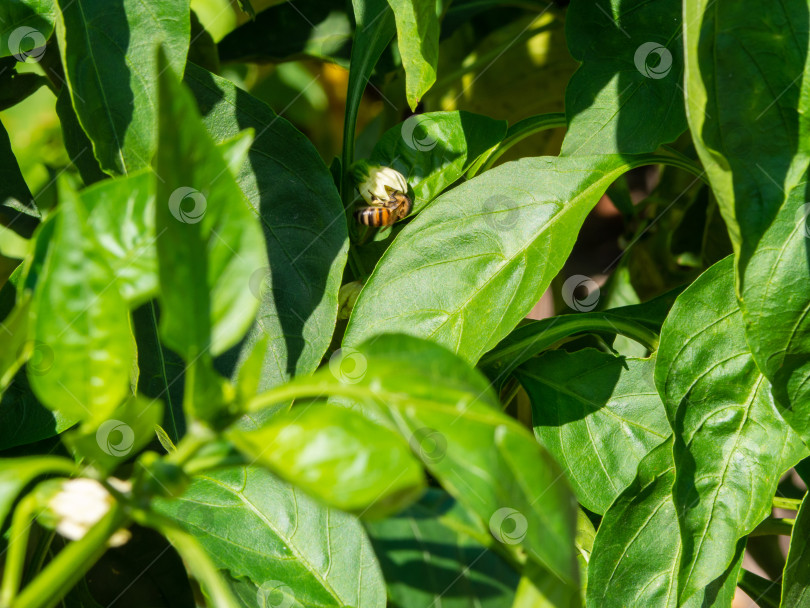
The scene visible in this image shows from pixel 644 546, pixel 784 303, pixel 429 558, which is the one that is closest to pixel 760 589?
pixel 644 546

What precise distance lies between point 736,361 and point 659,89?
0.18 metres

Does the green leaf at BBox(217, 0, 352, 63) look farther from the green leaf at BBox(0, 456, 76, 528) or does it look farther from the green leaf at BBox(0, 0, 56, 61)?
the green leaf at BBox(0, 456, 76, 528)

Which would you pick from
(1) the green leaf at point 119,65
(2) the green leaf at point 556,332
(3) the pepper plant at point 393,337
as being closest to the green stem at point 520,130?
(3) the pepper plant at point 393,337

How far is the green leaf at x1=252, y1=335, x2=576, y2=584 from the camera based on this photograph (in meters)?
0.22

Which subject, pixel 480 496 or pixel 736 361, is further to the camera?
pixel 736 361

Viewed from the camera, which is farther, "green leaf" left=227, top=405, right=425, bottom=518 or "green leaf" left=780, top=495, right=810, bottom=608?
"green leaf" left=780, top=495, right=810, bottom=608

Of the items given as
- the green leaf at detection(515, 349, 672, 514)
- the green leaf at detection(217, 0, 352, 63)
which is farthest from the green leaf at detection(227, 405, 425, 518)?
→ the green leaf at detection(217, 0, 352, 63)

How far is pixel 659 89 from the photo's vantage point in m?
0.49

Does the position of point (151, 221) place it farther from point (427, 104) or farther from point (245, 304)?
point (427, 104)

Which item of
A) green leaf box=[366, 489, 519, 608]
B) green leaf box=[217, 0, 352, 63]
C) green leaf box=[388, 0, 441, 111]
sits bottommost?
green leaf box=[366, 489, 519, 608]

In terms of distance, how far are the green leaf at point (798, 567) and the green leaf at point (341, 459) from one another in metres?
0.38

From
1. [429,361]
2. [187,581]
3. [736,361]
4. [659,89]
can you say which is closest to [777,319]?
[736,361]

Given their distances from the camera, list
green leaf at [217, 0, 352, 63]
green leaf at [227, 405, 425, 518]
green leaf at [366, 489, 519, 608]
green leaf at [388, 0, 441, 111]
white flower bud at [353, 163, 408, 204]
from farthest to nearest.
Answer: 1. green leaf at [217, 0, 352, 63]
2. white flower bud at [353, 163, 408, 204]
3. green leaf at [388, 0, 441, 111]
4. green leaf at [366, 489, 519, 608]
5. green leaf at [227, 405, 425, 518]

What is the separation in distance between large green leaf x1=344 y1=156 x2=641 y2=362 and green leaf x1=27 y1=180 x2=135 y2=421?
23cm
